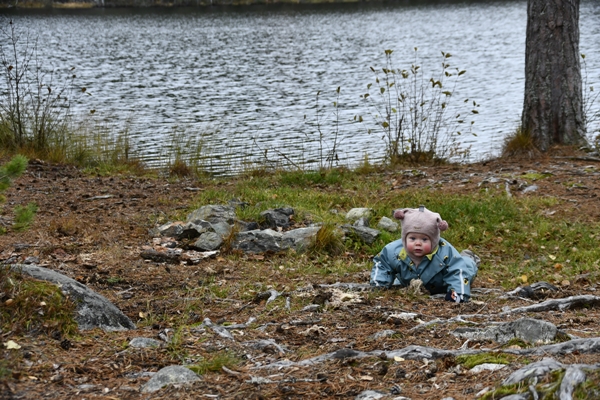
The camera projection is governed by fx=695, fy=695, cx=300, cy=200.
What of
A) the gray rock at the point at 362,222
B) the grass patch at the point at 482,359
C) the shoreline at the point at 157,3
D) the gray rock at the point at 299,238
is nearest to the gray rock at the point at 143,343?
the grass patch at the point at 482,359

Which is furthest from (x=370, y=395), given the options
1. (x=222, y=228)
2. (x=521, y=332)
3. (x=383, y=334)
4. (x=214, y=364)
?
(x=222, y=228)

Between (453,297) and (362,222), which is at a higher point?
(453,297)

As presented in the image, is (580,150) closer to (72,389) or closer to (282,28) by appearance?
(72,389)

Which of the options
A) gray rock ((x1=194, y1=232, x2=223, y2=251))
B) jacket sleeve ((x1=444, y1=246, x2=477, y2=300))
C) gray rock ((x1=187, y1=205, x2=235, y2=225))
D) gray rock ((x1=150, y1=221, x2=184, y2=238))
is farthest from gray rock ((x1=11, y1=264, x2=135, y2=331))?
gray rock ((x1=187, y1=205, x2=235, y2=225))

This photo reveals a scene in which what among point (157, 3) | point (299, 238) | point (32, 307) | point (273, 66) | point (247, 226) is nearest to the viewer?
point (32, 307)

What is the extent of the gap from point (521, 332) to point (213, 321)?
2104 mm

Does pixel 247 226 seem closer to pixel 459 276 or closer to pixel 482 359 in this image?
pixel 459 276

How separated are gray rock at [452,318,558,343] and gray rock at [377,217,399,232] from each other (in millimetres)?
3498

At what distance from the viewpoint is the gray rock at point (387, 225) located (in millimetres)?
7705

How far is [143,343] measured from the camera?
4176 mm

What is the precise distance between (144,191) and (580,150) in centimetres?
645

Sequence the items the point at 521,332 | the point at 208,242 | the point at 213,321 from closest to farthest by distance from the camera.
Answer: the point at 521,332
the point at 213,321
the point at 208,242

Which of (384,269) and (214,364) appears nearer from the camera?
(214,364)

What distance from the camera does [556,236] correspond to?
736 centimetres
